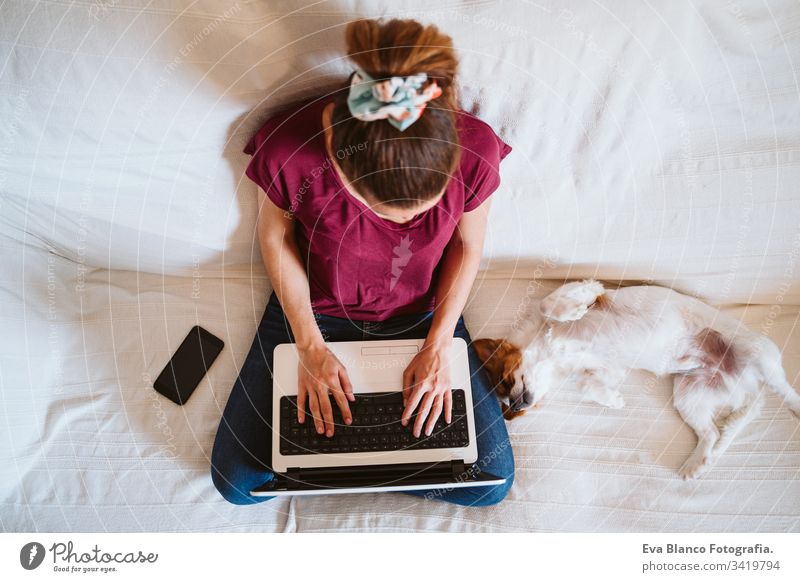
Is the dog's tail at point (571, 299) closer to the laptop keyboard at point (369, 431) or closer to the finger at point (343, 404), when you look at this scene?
the laptop keyboard at point (369, 431)

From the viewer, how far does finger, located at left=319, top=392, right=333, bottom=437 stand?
3.02 ft

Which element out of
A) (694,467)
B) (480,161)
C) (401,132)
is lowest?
(694,467)

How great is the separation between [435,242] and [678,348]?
26.1 inches

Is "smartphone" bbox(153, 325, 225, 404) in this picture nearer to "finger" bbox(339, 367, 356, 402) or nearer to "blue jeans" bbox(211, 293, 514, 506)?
"blue jeans" bbox(211, 293, 514, 506)

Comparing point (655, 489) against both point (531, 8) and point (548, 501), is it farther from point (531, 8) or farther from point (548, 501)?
point (531, 8)

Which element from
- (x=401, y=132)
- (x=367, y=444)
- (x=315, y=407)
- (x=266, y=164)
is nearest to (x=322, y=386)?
(x=315, y=407)

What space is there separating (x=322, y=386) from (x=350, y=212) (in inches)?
13.7

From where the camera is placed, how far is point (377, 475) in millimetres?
923

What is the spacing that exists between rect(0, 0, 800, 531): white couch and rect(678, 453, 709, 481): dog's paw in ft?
0.07

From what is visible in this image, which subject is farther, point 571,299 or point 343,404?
point 571,299

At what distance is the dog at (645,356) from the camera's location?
3.46 ft

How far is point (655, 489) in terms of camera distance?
3.30 feet

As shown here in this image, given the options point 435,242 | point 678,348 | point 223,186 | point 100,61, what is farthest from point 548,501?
point 100,61

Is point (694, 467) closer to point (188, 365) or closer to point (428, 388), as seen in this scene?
point (428, 388)
